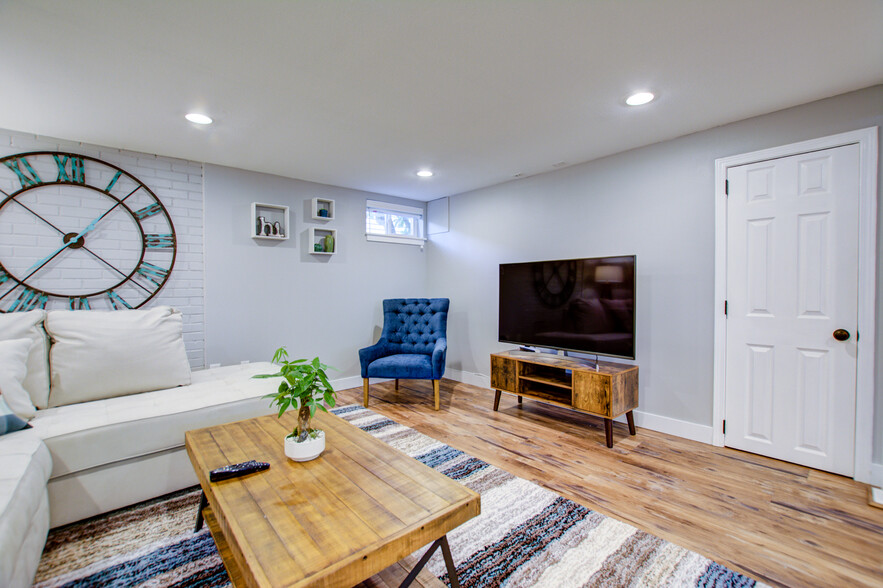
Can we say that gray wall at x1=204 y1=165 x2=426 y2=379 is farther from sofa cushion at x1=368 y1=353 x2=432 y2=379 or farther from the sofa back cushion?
the sofa back cushion

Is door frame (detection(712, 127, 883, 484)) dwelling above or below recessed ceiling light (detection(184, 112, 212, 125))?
below

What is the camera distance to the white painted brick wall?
109 inches

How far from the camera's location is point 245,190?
3746mm

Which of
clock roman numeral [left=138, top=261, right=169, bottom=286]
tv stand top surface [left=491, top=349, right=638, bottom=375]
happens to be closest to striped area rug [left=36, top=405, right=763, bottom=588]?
tv stand top surface [left=491, top=349, right=638, bottom=375]

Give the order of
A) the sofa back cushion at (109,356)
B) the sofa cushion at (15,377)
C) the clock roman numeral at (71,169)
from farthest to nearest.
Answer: the clock roman numeral at (71,169) → the sofa back cushion at (109,356) → the sofa cushion at (15,377)

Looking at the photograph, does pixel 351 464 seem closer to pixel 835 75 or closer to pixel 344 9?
pixel 344 9

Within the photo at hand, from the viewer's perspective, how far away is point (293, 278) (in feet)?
13.4

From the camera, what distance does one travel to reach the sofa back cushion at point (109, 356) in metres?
2.24

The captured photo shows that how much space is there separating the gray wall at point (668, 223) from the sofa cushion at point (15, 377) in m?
3.74

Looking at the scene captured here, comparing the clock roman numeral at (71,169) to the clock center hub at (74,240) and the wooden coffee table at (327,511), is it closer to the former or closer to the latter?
the clock center hub at (74,240)

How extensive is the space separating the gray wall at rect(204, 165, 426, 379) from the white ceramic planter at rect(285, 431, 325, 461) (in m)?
2.45

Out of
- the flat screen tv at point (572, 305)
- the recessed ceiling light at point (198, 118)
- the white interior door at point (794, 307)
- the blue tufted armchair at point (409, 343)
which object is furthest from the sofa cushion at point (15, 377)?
the white interior door at point (794, 307)

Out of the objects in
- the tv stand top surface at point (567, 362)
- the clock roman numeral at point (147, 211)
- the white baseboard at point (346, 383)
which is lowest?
the white baseboard at point (346, 383)

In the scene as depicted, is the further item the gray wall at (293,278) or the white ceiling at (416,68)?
the gray wall at (293,278)
